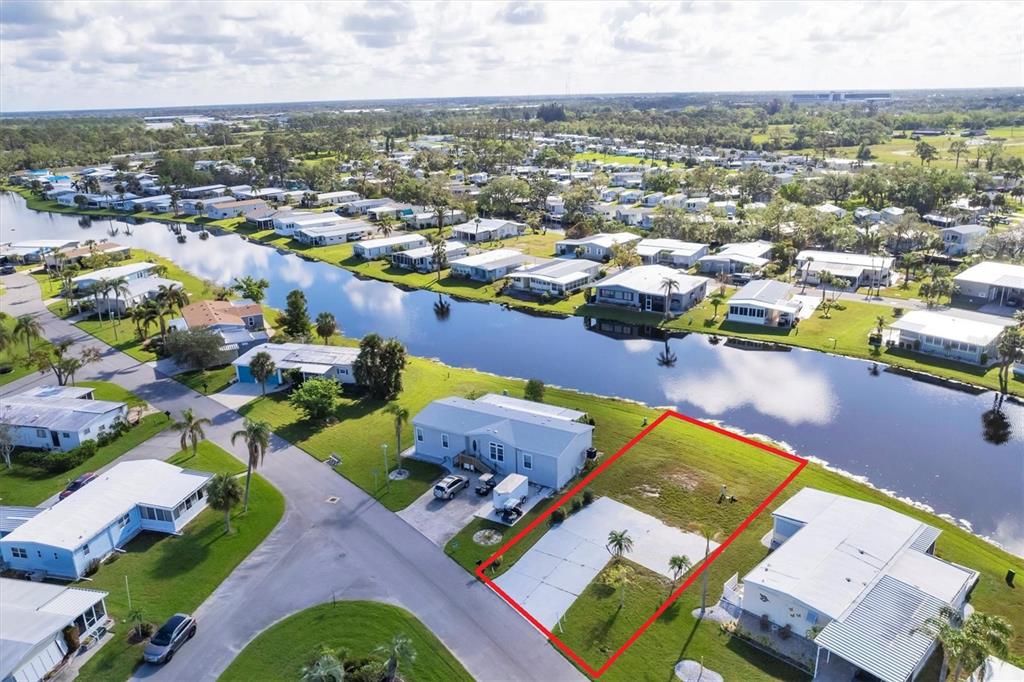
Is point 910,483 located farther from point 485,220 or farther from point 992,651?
point 485,220

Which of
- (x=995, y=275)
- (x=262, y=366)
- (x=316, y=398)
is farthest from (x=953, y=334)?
(x=262, y=366)

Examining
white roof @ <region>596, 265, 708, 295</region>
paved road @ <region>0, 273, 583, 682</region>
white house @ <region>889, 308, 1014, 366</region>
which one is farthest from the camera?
white roof @ <region>596, 265, 708, 295</region>

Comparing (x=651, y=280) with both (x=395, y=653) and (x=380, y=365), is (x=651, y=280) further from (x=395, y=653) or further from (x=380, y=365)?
(x=395, y=653)

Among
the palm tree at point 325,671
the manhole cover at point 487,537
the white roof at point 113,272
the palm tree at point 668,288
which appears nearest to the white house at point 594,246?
the palm tree at point 668,288

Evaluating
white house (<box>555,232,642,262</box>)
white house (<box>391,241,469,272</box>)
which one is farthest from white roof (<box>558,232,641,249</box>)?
white house (<box>391,241,469,272</box>)

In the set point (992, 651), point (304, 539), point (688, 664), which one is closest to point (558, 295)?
point (304, 539)

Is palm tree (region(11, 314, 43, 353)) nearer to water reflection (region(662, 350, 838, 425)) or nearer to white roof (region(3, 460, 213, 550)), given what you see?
white roof (region(3, 460, 213, 550))

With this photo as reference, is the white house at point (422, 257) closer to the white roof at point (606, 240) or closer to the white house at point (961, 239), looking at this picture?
the white roof at point (606, 240)
